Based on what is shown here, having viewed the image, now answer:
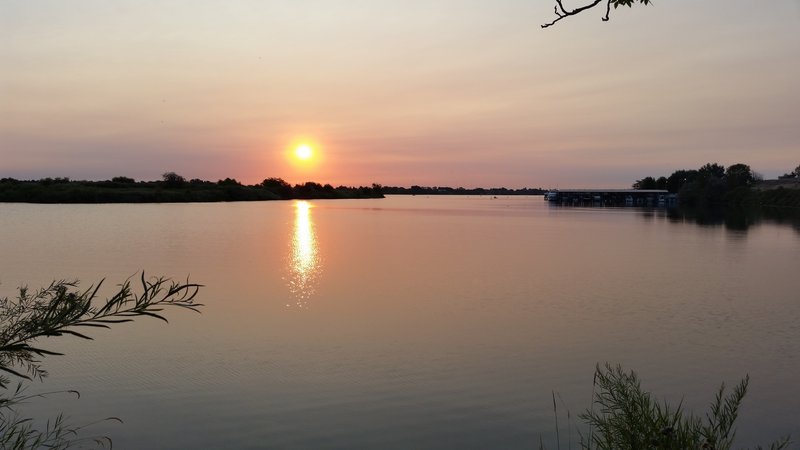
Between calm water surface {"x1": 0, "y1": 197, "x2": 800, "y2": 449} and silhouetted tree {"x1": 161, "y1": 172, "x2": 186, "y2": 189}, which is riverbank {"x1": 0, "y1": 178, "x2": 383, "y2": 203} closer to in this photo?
silhouetted tree {"x1": 161, "y1": 172, "x2": 186, "y2": 189}

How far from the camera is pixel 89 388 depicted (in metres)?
12.8

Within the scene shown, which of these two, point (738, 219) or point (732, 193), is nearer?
point (738, 219)

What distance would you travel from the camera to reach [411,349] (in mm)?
16469

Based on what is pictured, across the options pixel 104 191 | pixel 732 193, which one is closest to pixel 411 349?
pixel 104 191

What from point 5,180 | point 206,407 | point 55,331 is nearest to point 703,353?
point 206,407

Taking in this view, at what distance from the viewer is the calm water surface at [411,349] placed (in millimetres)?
11219

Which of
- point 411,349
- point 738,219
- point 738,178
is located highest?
point 738,178

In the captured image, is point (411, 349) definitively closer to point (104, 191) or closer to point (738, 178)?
point (104, 191)

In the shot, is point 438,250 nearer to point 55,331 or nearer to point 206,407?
point 206,407

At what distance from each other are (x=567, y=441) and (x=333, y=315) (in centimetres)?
1191

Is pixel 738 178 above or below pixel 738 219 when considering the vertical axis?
above

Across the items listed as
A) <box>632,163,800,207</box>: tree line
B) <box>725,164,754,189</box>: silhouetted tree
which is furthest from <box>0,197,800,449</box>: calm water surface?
<box>725,164,754,189</box>: silhouetted tree

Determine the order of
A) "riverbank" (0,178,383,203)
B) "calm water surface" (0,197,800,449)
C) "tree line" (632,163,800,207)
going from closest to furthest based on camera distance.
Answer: "calm water surface" (0,197,800,449), "riverbank" (0,178,383,203), "tree line" (632,163,800,207)

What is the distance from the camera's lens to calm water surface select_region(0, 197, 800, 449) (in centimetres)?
1122
